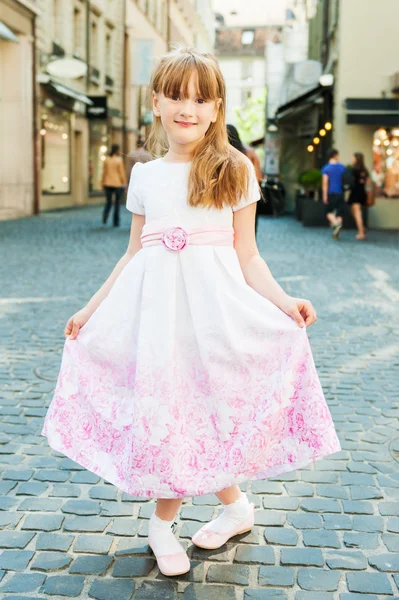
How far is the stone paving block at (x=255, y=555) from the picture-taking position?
2748 millimetres

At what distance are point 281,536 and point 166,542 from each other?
0.48m

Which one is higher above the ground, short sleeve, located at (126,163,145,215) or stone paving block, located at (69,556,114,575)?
short sleeve, located at (126,163,145,215)

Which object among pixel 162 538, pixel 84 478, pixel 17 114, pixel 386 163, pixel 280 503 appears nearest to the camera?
pixel 162 538

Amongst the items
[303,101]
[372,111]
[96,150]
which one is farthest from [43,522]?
[96,150]

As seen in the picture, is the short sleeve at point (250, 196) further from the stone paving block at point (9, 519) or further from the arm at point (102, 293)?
the stone paving block at point (9, 519)

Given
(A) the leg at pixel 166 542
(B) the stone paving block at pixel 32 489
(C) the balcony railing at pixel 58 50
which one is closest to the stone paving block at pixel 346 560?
(A) the leg at pixel 166 542

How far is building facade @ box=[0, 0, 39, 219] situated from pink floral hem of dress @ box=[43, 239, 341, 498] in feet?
60.6

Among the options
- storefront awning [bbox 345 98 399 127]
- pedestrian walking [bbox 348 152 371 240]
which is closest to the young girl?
pedestrian walking [bbox 348 152 371 240]

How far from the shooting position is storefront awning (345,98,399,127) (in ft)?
62.2

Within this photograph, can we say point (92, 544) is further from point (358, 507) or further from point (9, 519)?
point (358, 507)

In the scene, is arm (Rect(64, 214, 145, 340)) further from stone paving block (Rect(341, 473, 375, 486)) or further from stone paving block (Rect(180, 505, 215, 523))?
stone paving block (Rect(341, 473, 375, 486))

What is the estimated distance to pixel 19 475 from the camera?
3.50 m

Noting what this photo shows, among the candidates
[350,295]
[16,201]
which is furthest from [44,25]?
[350,295]

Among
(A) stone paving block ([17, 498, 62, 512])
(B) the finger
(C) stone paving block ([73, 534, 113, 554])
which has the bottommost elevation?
(A) stone paving block ([17, 498, 62, 512])
